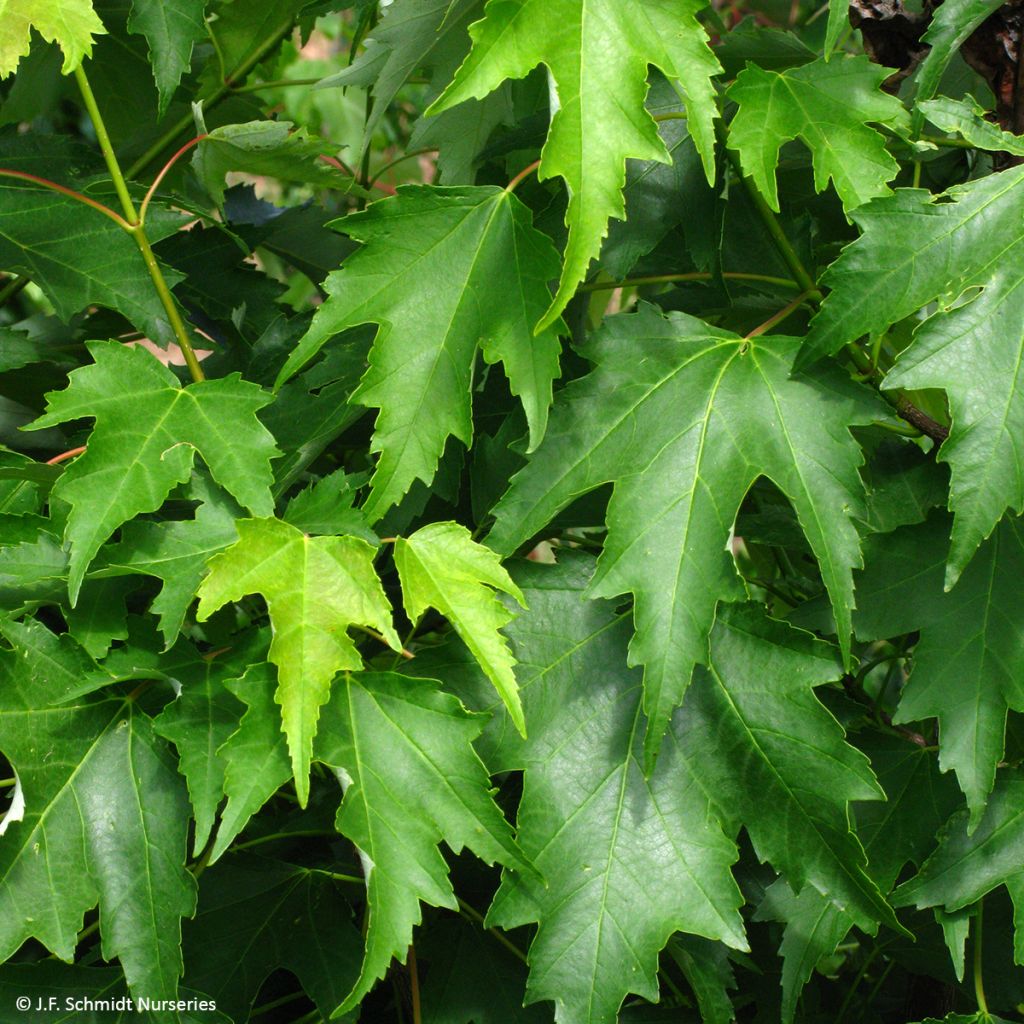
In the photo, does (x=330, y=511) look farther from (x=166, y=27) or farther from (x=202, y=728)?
(x=166, y=27)

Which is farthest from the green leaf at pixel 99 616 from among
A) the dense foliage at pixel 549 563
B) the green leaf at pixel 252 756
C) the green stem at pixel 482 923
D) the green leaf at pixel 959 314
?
the green leaf at pixel 959 314

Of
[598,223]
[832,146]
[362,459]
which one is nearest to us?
[598,223]

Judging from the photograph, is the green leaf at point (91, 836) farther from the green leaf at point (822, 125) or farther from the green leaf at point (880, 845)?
the green leaf at point (822, 125)

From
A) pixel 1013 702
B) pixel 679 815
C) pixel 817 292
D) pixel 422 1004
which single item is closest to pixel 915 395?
pixel 817 292

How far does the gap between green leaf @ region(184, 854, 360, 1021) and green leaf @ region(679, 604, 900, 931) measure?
315 millimetres

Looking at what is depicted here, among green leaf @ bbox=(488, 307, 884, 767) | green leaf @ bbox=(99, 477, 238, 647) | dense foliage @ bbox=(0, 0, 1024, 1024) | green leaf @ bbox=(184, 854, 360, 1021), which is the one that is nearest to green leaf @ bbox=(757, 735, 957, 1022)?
dense foliage @ bbox=(0, 0, 1024, 1024)

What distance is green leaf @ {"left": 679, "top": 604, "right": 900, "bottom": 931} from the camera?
0.67 meters

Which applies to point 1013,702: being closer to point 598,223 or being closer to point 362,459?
point 598,223

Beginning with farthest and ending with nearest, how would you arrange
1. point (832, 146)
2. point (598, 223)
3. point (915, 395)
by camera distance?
point (915, 395) < point (832, 146) < point (598, 223)

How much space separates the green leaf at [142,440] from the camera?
2.16 ft

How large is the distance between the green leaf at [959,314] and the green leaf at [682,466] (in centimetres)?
4

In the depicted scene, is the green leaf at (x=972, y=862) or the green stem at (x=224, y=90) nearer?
the green leaf at (x=972, y=862)

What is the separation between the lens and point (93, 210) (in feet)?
2.75

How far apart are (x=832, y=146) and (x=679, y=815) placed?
420 millimetres
